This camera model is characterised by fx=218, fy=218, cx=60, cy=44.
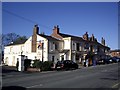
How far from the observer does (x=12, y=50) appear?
59.3 meters

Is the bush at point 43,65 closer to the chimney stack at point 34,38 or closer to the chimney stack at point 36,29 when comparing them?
the chimney stack at point 34,38

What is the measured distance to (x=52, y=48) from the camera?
4959 cm

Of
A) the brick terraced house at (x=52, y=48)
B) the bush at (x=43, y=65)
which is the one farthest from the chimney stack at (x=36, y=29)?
the bush at (x=43, y=65)

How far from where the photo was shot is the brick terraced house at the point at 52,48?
48.9 meters

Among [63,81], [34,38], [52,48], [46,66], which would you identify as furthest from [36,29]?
[63,81]

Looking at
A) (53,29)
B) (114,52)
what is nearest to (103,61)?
(53,29)

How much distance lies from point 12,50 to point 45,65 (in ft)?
90.1

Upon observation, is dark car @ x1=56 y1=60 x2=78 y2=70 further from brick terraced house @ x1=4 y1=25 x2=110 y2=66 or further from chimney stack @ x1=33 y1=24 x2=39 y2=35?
chimney stack @ x1=33 y1=24 x2=39 y2=35

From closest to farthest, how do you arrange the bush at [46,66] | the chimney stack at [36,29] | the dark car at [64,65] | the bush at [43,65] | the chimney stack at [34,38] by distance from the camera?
1. the bush at [43,65]
2. the bush at [46,66]
3. the dark car at [64,65]
4. the chimney stack at [36,29]
5. the chimney stack at [34,38]

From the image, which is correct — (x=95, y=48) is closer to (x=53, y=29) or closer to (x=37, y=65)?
(x=53, y=29)

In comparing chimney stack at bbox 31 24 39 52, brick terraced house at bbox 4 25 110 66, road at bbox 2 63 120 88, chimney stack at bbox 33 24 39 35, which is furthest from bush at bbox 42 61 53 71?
chimney stack at bbox 33 24 39 35

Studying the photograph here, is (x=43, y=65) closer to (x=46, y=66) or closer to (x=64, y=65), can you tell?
(x=46, y=66)

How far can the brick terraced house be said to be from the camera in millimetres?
48875

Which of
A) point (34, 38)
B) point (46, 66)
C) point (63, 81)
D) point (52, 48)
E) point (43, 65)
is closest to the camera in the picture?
point (63, 81)
